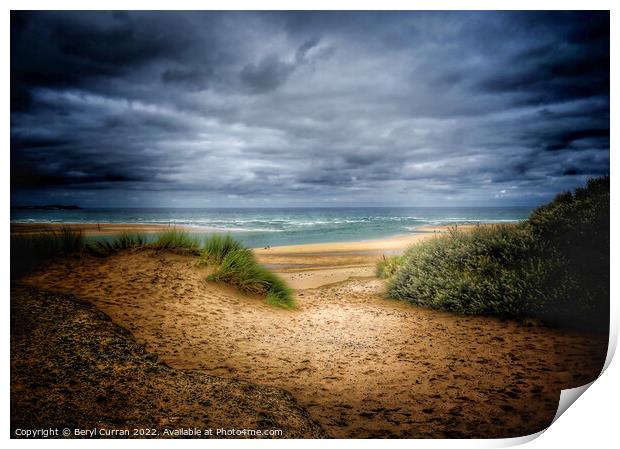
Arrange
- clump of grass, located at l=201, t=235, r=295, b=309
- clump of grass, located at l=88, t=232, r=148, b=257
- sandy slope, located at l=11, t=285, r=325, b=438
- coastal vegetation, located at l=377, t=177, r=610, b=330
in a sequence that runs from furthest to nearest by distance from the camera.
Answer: clump of grass, located at l=201, t=235, r=295, b=309 < clump of grass, located at l=88, t=232, r=148, b=257 < coastal vegetation, located at l=377, t=177, r=610, b=330 < sandy slope, located at l=11, t=285, r=325, b=438

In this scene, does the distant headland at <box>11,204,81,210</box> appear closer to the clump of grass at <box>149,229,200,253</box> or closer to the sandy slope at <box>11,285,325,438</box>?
the sandy slope at <box>11,285,325,438</box>

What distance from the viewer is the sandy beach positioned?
6.46ft

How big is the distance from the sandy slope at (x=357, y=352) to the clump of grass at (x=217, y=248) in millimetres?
218

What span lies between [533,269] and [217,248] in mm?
3088

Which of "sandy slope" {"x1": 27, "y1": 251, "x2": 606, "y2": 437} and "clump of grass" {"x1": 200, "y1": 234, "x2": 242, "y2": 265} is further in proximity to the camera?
"clump of grass" {"x1": 200, "y1": 234, "x2": 242, "y2": 265}

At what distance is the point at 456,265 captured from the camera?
3816 millimetres

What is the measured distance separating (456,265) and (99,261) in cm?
363

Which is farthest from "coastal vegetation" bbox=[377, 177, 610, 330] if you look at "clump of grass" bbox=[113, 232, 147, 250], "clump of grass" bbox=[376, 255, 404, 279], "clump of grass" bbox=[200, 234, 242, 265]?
"clump of grass" bbox=[113, 232, 147, 250]

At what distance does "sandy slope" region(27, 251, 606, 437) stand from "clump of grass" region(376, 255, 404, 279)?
5.11 feet

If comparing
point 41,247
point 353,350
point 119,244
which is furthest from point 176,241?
point 353,350

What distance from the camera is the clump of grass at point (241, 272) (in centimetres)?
375

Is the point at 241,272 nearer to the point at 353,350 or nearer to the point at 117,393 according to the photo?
the point at 353,350
